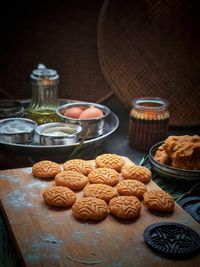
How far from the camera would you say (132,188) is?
979 mm

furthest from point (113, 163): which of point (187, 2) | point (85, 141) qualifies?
point (187, 2)

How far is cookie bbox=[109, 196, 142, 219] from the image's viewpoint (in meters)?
0.88

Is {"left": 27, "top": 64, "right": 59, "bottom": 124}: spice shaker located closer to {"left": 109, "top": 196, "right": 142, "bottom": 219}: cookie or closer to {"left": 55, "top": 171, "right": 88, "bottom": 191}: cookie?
{"left": 55, "top": 171, "right": 88, "bottom": 191}: cookie

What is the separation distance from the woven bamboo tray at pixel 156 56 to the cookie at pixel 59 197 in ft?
2.01

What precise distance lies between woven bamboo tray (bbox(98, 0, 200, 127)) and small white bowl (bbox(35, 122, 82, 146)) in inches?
11.6

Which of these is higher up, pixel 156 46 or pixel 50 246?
pixel 156 46

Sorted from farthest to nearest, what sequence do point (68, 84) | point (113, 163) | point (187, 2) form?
1. point (68, 84)
2. point (187, 2)
3. point (113, 163)

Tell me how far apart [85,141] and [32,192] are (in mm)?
252

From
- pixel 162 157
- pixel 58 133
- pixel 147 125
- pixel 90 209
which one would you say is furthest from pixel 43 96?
pixel 90 209

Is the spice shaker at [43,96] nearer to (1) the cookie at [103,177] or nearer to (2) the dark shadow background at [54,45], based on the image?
(2) the dark shadow background at [54,45]

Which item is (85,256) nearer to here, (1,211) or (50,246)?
(50,246)

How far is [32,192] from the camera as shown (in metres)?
0.99

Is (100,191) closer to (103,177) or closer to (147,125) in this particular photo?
(103,177)

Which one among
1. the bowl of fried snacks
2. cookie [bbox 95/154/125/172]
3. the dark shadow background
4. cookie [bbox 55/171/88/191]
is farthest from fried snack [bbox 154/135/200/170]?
the dark shadow background
